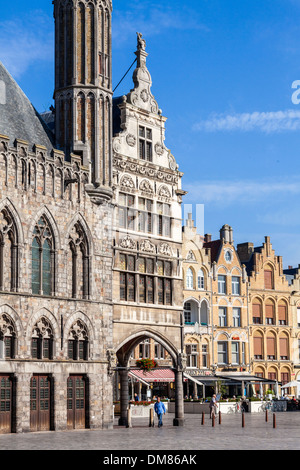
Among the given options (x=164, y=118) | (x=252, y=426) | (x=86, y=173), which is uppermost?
(x=164, y=118)

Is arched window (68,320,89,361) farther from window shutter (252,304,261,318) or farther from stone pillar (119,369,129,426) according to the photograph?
window shutter (252,304,261,318)

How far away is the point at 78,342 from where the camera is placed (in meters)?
34.2

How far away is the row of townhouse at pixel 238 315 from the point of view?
209ft

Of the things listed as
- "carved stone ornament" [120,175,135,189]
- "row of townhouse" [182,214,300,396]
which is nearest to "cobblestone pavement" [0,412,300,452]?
"carved stone ornament" [120,175,135,189]

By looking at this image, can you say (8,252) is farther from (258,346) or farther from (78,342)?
(258,346)

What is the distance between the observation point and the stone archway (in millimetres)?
37656

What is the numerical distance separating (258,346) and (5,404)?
41854mm

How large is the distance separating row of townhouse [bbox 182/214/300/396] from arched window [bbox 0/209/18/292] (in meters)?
30.5

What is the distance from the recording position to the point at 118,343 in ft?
119

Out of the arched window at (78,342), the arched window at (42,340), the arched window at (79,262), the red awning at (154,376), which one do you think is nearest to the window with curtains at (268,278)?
the red awning at (154,376)

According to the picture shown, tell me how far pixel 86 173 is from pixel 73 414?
10655 mm

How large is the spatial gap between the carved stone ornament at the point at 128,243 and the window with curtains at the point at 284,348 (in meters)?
36.7
